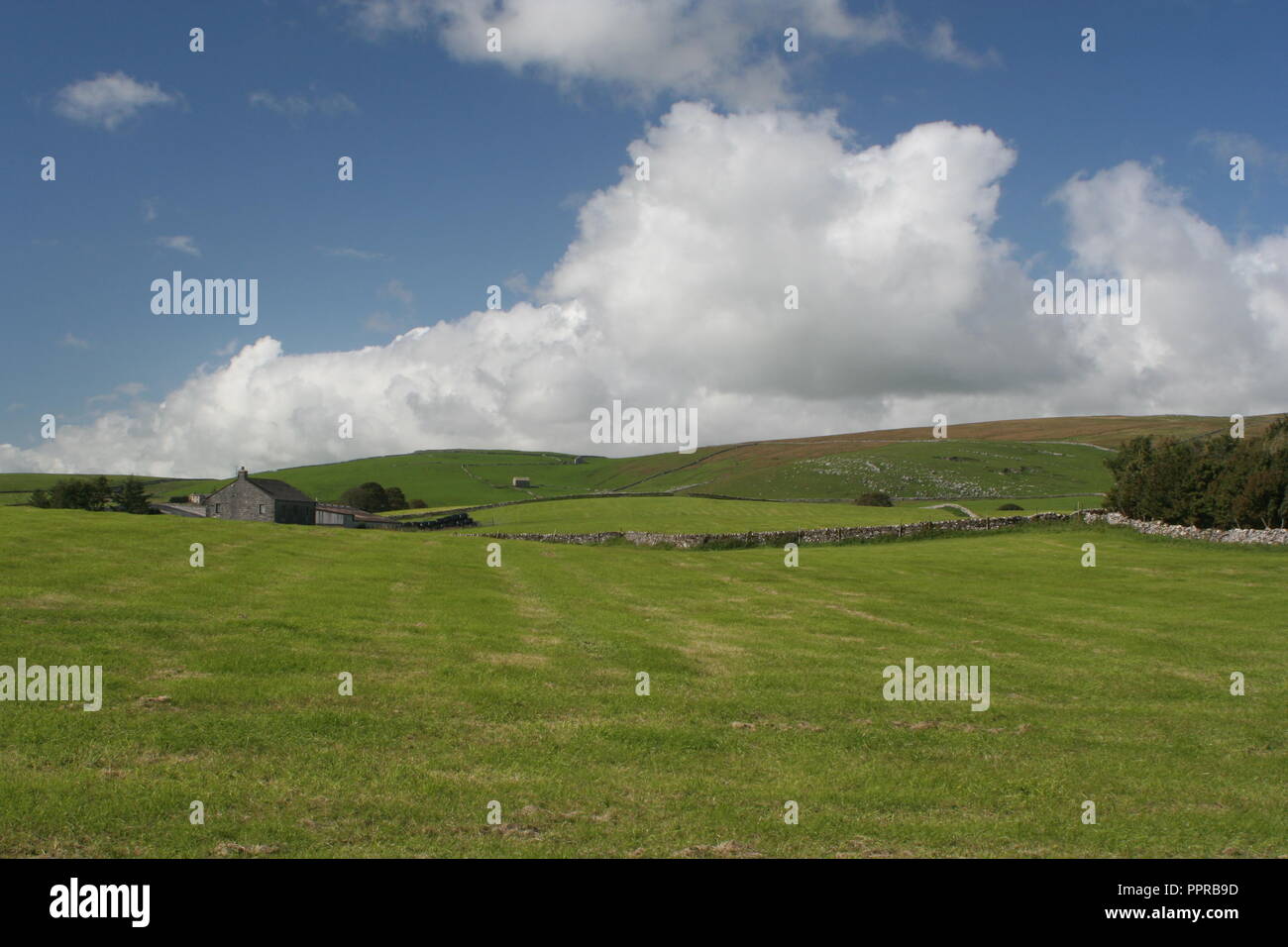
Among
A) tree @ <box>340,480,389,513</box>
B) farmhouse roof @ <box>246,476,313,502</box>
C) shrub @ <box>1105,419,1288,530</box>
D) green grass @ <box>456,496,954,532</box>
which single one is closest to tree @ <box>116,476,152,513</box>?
farmhouse roof @ <box>246,476,313,502</box>

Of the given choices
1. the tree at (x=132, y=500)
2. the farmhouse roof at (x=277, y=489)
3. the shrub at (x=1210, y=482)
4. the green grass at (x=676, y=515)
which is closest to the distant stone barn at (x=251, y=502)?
the farmhouse roof at (x=277, y=489)

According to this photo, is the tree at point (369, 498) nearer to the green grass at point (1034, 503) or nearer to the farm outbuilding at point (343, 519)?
the farm outbuilding at point (343, 519)

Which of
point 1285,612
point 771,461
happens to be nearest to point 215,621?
point 1285,612

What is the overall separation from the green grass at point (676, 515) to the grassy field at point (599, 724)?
54.0 meters

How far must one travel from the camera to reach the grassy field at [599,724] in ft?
33.6

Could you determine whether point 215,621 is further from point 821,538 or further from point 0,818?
point 821,538

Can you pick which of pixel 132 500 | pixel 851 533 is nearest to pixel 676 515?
pixel 851 533

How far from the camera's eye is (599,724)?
14.5 m

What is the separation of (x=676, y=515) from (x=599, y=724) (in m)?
82.8

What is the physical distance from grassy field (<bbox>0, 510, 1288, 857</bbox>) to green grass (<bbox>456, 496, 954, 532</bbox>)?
53974mm

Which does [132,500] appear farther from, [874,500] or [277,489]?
[874,500]

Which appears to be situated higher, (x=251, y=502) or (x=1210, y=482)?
(x=251, y=502)

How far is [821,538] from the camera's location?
6712cm

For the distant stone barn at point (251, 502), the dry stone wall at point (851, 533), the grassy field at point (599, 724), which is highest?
the distant stone barn at point (251, 502)
